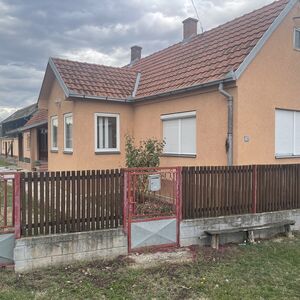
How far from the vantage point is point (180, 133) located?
1068 cm

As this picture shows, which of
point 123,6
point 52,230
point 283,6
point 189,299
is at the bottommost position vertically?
point 189,299

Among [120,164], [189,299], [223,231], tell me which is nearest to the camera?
[189,299]

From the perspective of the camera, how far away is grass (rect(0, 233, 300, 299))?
469cm

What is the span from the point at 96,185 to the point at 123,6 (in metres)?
7.52

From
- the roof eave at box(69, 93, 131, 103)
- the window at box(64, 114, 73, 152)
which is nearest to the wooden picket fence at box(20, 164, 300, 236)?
the roof eave at box(69, 93, 131, 103)

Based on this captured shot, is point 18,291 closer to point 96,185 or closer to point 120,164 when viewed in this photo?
point 96,185

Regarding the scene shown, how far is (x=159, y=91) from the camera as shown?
11359 millimetres

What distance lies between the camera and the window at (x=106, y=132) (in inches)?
473

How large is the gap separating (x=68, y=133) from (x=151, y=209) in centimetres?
728

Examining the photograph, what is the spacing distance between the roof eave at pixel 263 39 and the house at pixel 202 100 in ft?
0.09

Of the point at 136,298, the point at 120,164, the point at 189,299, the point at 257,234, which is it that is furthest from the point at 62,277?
the point at 120,164

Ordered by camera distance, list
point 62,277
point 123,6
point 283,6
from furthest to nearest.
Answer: point 123,6
point 283,6
point 62,277

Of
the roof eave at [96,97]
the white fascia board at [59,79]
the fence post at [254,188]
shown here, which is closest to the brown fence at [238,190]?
the fence post at [254,188]

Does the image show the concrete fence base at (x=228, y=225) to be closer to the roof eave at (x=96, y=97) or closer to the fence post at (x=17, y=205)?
the fence post at (x=17, y=205)
